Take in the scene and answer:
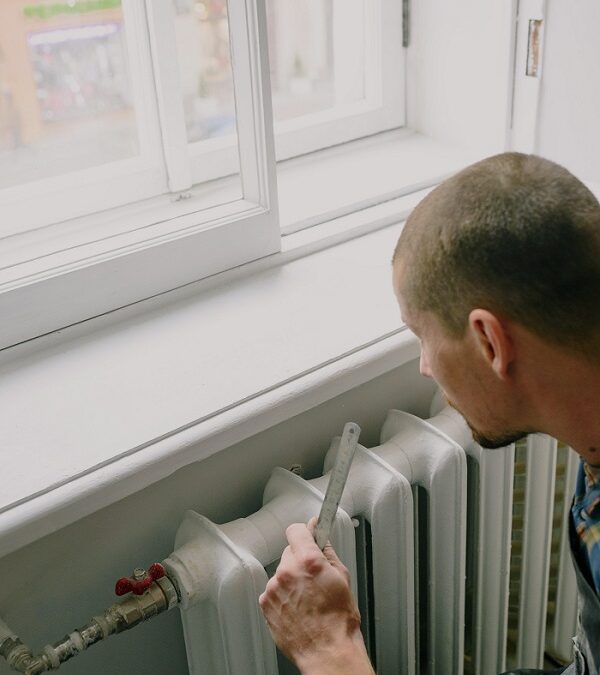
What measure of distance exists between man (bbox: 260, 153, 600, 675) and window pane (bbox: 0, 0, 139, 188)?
625mm

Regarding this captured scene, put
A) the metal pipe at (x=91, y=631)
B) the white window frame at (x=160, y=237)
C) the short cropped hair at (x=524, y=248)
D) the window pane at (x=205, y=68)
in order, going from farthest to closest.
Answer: the window pane at (x=205, y=68), the white window frame at (x=160, y=237), the metal pipe at (x=91, y=631), the short cropped hair at (x=524, y=248)

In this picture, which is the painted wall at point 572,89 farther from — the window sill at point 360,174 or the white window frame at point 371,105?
the white window frame at point 371,105

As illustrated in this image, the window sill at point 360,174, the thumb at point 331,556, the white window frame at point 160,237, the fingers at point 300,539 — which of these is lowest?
the thumb at point 331,556

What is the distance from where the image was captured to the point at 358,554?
1.19 meters

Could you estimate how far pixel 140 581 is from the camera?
944 mm

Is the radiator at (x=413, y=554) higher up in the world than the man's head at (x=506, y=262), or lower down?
lower down

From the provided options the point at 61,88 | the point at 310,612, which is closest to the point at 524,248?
the point at 310,612

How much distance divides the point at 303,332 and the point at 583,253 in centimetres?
44

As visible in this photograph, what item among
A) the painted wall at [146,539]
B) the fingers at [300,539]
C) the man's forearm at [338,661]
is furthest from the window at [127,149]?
the man's forearm at [338,661]

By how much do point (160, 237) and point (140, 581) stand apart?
1.53 ft

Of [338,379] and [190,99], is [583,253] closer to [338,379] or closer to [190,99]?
[338,379]

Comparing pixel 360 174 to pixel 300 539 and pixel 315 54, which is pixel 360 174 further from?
pixel 300 539

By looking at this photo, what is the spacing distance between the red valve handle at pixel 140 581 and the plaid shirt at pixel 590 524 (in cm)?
42

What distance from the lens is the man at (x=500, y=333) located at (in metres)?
0.77
